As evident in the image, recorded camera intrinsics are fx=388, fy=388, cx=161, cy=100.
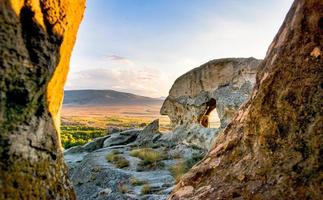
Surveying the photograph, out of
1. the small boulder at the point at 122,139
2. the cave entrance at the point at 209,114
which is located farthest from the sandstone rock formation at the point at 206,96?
the small boulder at the point at 122,139

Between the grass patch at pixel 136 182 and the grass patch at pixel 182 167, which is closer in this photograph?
the grass patch at pixel 136 182

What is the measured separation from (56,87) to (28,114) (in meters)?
0.79

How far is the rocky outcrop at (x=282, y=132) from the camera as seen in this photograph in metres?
4.00

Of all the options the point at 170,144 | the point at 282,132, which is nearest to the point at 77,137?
the point at 170,144

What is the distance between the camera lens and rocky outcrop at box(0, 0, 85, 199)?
9.71ft

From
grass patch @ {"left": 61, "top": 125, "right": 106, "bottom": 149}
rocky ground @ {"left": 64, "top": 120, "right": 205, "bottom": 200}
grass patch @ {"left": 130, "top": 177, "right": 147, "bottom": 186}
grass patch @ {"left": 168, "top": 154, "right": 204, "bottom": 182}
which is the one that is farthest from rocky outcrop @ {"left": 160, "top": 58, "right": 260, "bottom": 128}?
grass patch @ {"left": 61, "top": 125, "right": 106, "bottom": 149}

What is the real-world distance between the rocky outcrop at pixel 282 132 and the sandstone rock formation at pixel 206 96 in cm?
1197

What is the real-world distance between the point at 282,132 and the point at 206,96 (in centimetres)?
1794

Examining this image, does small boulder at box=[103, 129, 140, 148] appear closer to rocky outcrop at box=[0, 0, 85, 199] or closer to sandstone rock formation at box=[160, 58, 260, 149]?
sandstone rock formation at box=[160, 58, 260, 149]

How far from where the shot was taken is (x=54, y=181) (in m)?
3.49

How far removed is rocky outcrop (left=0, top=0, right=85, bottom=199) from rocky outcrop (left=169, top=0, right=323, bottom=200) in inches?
78.4

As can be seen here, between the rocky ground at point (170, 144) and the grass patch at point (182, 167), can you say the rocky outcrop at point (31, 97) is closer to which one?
the rocky ground at point (170, 144)

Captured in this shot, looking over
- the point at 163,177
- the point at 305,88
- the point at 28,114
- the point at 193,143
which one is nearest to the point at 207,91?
the point at 193,143

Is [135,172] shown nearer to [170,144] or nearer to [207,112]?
[170,144]
